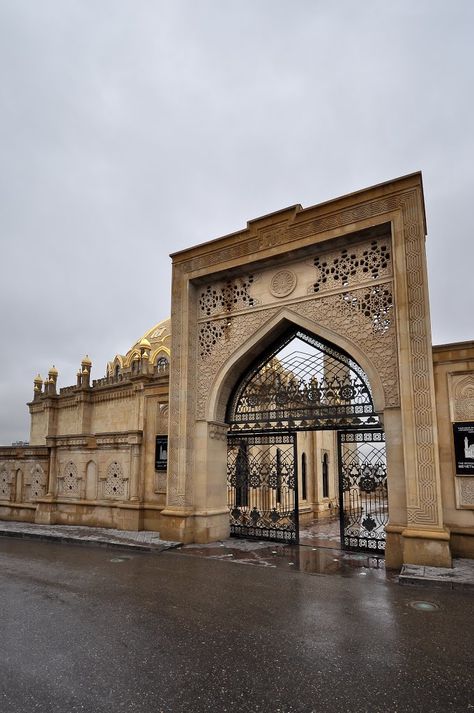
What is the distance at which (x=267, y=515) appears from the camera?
11055 millimetres

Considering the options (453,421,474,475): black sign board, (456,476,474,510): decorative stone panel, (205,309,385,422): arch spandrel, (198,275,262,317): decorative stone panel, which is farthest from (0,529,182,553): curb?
(453,421,474,475): black sign board

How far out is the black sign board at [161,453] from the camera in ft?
36.0

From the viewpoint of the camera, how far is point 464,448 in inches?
302

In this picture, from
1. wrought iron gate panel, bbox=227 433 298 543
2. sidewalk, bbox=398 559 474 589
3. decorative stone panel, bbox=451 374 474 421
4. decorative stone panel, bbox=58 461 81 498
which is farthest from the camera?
decorative stone panel, bbox=58 461 81 498

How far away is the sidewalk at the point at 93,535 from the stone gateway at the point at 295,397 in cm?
36

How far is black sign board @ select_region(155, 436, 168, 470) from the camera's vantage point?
36.0ft

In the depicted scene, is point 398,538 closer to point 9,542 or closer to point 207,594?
point 207,594

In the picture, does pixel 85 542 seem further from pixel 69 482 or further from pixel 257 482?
pixel 257 482

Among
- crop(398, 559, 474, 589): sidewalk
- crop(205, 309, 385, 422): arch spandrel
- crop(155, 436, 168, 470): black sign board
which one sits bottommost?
crop(398, 559, 474, 589): sidewalk

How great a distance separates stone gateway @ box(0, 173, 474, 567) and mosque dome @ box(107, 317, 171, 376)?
16.6 metres

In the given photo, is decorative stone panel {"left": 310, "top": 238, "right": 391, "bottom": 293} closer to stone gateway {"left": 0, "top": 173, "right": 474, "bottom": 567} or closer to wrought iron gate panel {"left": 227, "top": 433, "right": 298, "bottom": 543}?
stone gateway {"left": 0, "top": 173, "right": 474, "bottom": 567}

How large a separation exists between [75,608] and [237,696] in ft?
8.99

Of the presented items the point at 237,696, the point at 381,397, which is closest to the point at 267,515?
the point at 381,397

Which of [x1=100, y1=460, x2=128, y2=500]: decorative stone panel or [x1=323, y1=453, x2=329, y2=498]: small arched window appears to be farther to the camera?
[x1=323, y1=453, x2=329, y2=498]: small arched window
